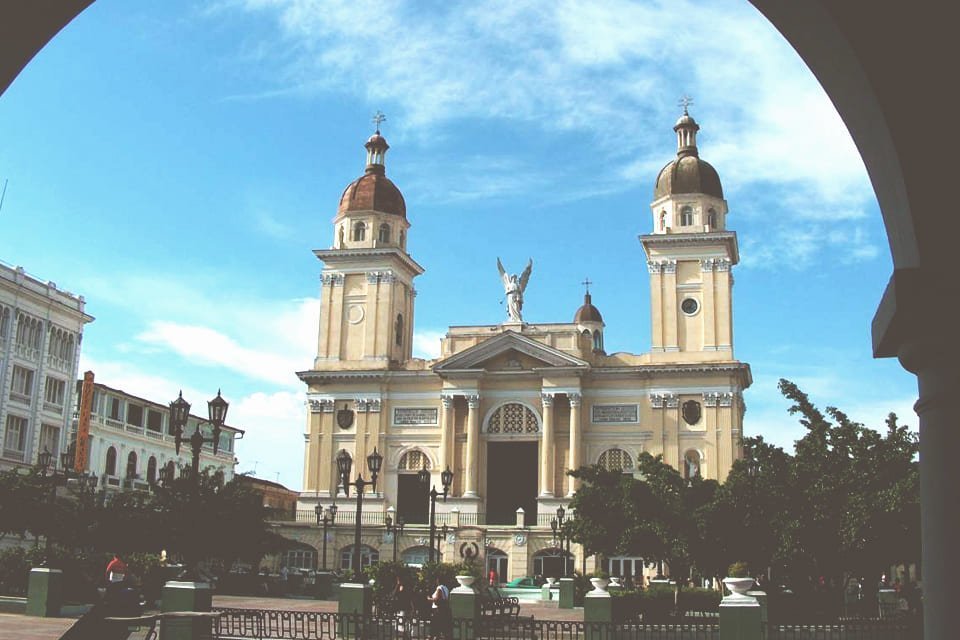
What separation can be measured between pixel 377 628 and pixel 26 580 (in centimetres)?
1189

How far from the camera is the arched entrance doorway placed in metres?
59.1

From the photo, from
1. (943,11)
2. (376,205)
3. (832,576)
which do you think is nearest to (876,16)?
(943,11)

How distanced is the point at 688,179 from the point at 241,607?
38536 millimetres

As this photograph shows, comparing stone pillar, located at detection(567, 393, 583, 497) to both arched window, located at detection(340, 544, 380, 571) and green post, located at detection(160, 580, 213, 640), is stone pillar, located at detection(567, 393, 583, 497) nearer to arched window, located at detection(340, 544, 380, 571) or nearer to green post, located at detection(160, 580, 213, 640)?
arched window, located at detection(340, 544, 380, 571)

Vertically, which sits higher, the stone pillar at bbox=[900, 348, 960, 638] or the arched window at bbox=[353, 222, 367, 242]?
the arched window at bbox=[353, 222, 367, 242]

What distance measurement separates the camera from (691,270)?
58969 millimetres

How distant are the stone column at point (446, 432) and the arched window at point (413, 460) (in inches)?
44.0

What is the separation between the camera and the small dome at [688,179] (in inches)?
2354

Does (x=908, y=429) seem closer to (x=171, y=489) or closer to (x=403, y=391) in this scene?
(x=171, y=489)

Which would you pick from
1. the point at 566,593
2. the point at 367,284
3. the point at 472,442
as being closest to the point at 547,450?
the point at 472,442

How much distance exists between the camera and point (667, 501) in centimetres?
3156

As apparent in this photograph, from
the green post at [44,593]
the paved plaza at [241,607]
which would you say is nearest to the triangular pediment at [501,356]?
the paved plaza at [241,607]

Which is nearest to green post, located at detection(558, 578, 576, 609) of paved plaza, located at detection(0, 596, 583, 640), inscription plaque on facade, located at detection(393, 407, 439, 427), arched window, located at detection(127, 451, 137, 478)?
paved plaza, located at detection(0, 596, 583, 640)

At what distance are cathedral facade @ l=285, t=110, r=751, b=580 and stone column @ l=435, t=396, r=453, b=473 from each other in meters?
0.08
